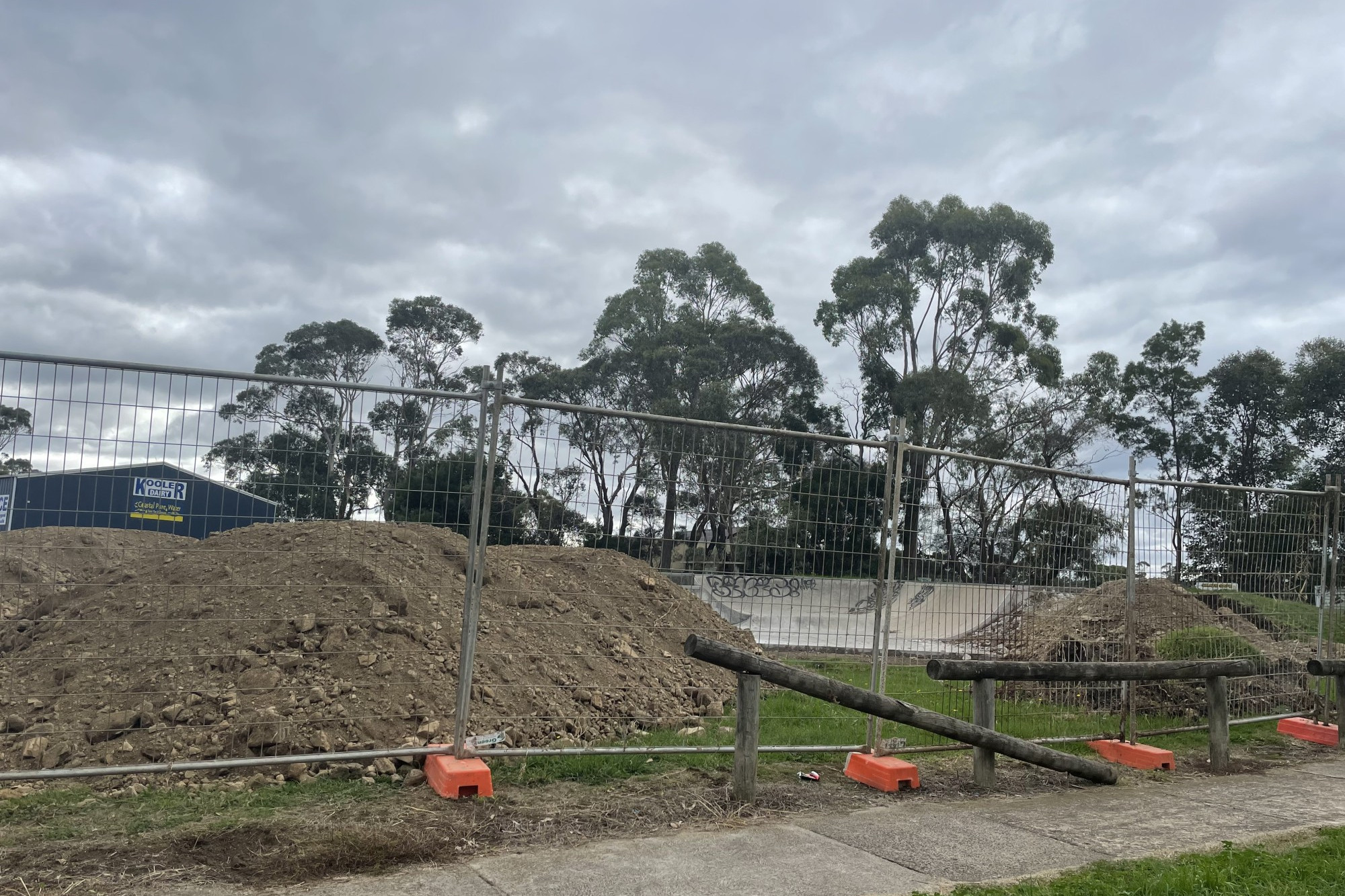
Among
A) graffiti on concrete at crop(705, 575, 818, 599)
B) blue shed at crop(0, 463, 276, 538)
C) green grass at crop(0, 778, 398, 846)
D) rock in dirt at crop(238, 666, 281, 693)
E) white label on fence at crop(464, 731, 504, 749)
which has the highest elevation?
blue shed at crop(0, 463, 276, 538)

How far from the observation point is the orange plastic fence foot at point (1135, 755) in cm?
675

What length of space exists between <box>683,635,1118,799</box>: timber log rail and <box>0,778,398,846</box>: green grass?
6.42 feet

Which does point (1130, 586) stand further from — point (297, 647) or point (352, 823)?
point (297, 647)

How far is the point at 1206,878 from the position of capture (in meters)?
4.06

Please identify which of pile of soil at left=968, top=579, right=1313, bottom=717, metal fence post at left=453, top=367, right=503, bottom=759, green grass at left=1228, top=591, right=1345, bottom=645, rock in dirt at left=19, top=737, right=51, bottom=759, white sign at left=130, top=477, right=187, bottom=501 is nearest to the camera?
white sign at left=130, top=477, right=187, bottom=501

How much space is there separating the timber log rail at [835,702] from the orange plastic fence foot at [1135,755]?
119 cm

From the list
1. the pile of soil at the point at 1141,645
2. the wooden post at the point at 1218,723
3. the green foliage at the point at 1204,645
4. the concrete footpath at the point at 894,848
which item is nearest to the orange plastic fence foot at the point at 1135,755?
the wooden post at the point at 1218,723

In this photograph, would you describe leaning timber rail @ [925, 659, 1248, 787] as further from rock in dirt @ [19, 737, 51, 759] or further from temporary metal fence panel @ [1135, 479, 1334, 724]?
rock in dirt @ [19, 737, 51, 759]

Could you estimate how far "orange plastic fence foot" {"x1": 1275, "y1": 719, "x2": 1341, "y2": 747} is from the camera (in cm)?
805

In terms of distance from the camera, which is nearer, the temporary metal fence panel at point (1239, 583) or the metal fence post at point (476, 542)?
the metal fence post at point (476, 542)

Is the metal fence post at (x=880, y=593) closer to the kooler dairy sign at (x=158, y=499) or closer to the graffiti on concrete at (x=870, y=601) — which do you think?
the graffiti on concrete at (x=870, y=601)

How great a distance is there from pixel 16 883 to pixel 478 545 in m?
2.43

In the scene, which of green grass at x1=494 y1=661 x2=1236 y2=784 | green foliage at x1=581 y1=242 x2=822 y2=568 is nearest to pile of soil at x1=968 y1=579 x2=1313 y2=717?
green grass at x1=494 y1=661 x2=1236 y2=784

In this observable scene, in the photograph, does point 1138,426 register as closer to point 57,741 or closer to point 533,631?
point 533,631
